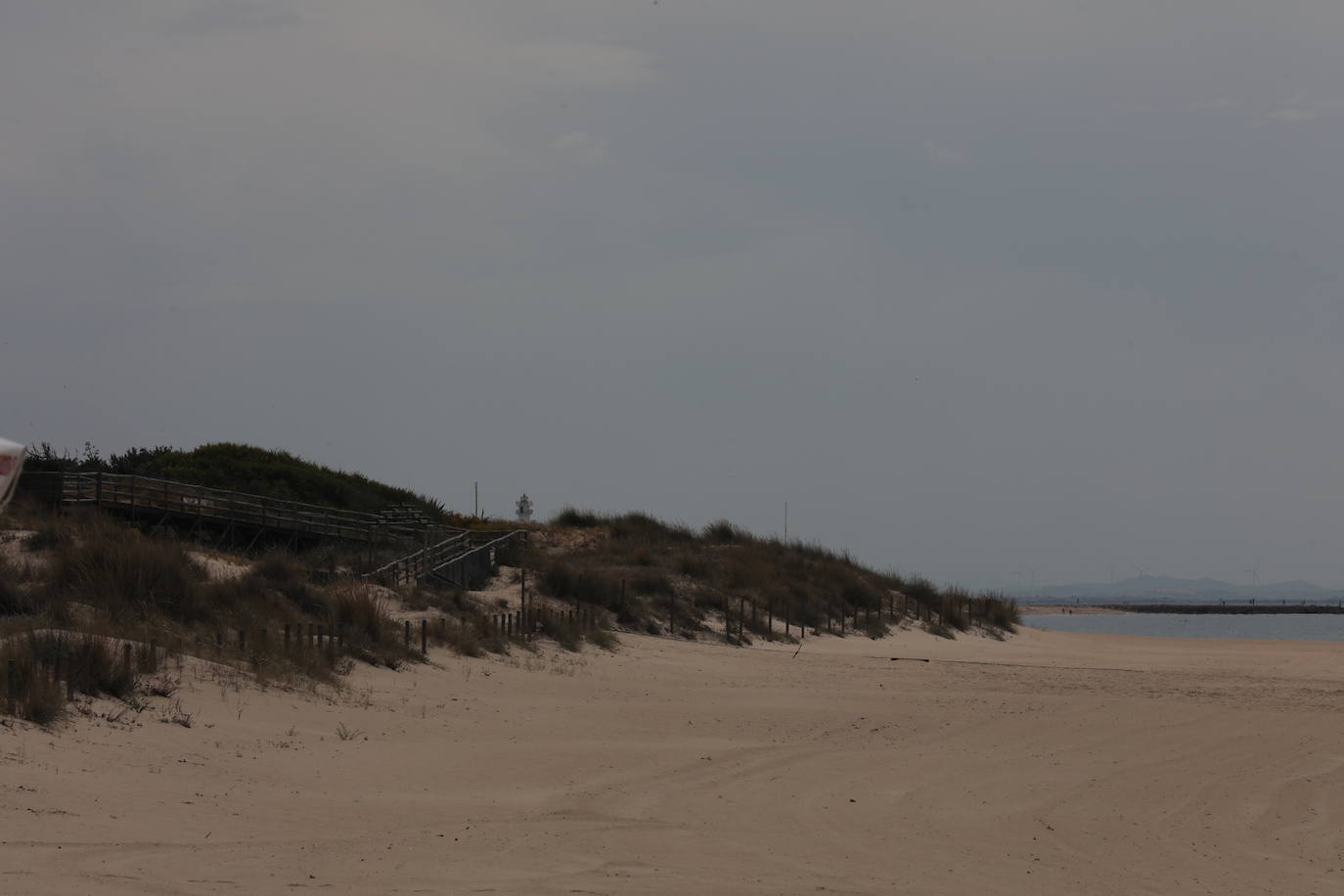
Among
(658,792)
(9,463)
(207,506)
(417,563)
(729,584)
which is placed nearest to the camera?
(9,463)

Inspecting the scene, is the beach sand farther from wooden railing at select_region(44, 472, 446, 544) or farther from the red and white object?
wooden railing at select_region(44, 472, 446, 544)

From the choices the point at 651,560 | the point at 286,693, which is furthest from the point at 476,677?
the point at 651,560

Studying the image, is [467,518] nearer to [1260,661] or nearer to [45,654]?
[1260,661]

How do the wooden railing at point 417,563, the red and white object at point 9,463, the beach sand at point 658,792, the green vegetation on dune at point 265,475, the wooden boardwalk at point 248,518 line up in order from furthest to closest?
1. the green vegetation on dune at point 265,475
2. the wooden boardwalk at point 248,518
3. the wooden railing at point 417,563
4. the beach sand at point 658,792
5. the red and white object at point 9,463

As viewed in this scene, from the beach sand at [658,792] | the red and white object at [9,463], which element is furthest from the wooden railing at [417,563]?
the red and white object at [9,463]

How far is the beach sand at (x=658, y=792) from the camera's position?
9266mm

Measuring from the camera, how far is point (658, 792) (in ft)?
41.3

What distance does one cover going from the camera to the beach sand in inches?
365

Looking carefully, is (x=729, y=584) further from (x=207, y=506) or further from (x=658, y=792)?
(x=658, y=792)

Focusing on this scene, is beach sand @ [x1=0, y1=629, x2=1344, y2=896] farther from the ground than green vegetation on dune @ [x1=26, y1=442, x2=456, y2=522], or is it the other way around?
green vegetation on dune @ [x1=26, y1=442, x2=456, y2=522]

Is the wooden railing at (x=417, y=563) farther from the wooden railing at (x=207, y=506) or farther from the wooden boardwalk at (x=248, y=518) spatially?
the wooden railing at (x=207, y=506)

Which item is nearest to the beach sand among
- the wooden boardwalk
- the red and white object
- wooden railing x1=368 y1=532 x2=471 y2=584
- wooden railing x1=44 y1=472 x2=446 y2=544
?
the red and white object

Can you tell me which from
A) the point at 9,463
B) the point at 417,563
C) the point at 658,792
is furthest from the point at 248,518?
the point at 9,463

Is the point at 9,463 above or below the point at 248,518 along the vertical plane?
below
